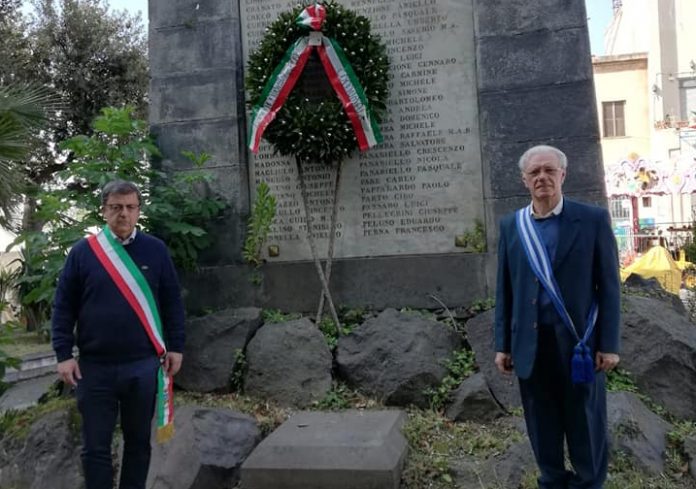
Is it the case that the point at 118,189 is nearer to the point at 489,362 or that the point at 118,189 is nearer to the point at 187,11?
the point at 489,362

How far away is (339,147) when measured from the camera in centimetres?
585

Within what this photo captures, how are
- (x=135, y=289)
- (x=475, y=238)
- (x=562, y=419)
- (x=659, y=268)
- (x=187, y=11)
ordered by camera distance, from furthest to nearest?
(x=659, y=268) → (x=187, y=11) → (x=475, y=238) → (x=135, y=289) → (x=562, y=419)

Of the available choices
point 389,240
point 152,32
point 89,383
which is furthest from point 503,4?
point 89,383

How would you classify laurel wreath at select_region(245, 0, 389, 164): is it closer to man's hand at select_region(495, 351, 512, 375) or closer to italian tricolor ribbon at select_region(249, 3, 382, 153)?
italian tricolor ribbon at select_region(249, 3, 382, 153)

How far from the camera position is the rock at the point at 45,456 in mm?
4414

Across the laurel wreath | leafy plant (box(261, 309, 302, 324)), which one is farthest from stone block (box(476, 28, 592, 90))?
leafy plant (box(261, 309, 302, 324))

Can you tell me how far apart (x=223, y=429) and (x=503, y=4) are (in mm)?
4173

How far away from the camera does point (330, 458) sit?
13.2 ft

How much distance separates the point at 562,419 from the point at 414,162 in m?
3.24

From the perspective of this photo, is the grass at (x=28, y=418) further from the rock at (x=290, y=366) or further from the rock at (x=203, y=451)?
the rock at (x=290, y=366)

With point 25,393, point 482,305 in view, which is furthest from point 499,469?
point 25,393

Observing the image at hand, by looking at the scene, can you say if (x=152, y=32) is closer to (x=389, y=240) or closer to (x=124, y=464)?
(x=389, y=240)

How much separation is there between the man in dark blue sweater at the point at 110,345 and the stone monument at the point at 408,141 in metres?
2.66

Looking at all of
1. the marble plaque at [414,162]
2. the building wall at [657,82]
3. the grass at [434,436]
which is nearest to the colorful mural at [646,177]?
the building wall at [657,82]
